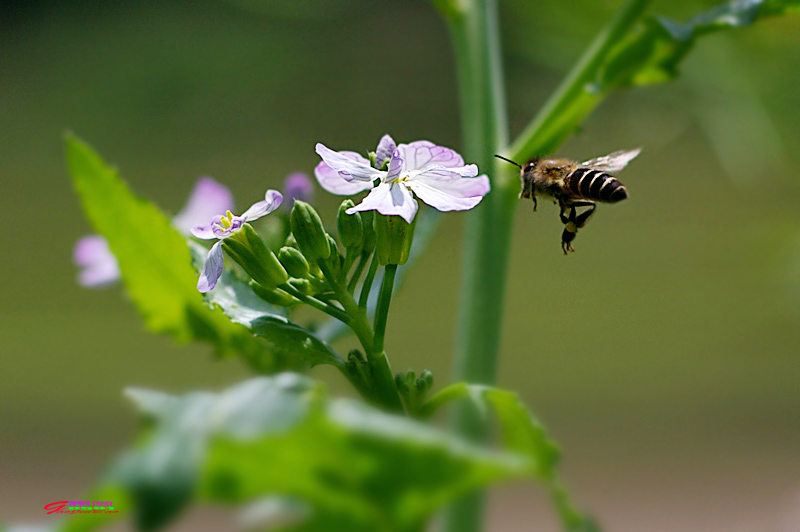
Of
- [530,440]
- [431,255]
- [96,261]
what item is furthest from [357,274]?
[431,255]

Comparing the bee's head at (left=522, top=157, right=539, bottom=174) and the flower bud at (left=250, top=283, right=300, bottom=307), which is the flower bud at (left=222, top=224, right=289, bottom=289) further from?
the bee's head at (left=522, top=157, right=539, bottom=174)

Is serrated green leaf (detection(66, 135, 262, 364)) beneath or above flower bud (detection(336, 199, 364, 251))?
beneath

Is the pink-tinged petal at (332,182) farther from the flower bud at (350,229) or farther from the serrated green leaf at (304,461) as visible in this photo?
the serrated green leaf at (304,461)

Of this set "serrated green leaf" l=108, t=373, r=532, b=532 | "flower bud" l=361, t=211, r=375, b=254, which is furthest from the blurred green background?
"serrated green leaf" l=108, t=373, r=532, b=532

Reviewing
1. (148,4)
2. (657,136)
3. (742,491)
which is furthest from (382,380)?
(148,4)

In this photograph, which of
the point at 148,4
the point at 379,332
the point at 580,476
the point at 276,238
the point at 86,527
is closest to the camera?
the point at 86,527

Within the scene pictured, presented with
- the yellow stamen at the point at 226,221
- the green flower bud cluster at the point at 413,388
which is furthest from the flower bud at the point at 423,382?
the yellow stamen at the point at 226,221

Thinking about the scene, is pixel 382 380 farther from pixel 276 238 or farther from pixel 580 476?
pixel 580 476

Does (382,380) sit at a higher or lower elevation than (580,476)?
lower
